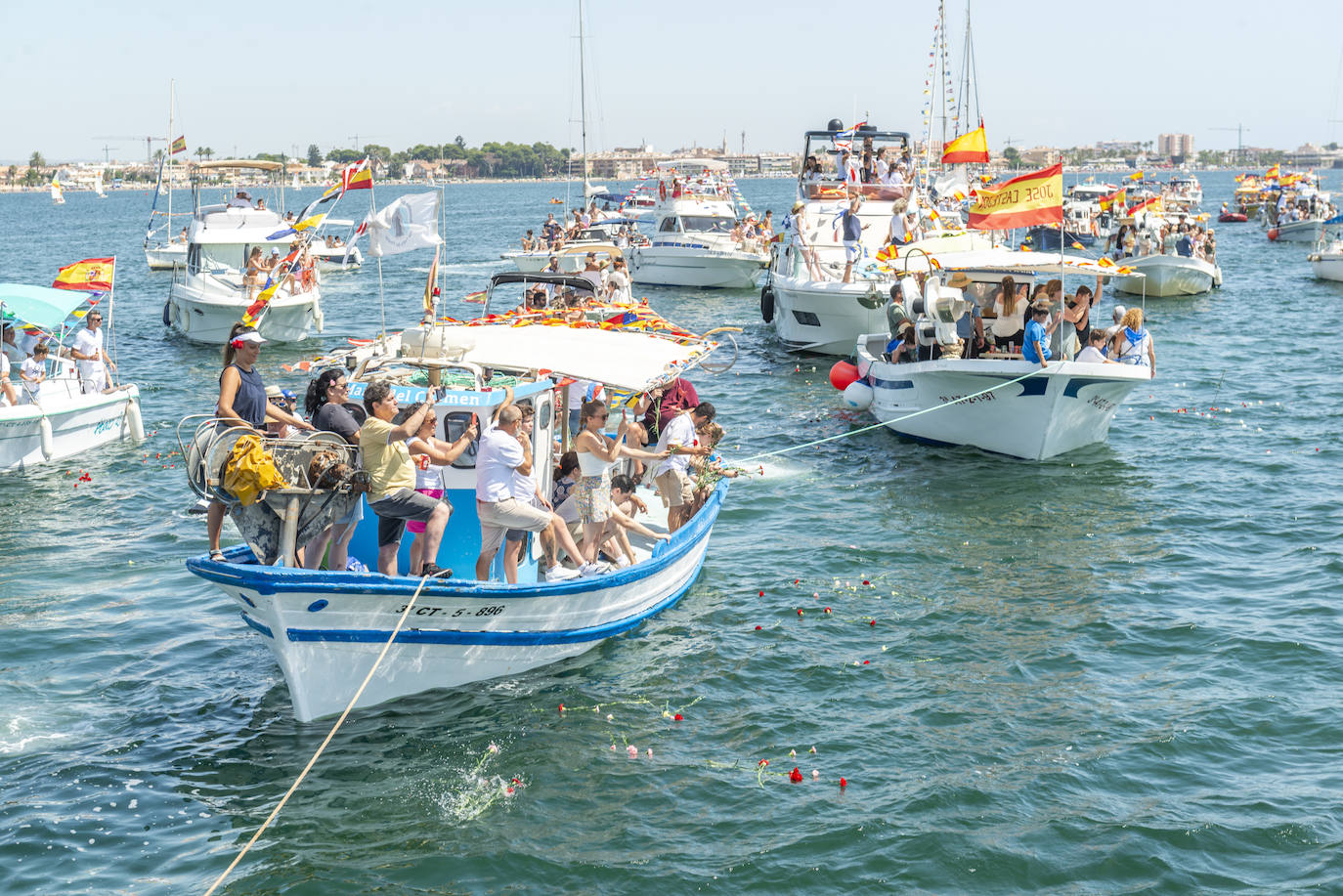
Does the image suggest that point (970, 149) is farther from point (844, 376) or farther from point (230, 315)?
point (230, 315)

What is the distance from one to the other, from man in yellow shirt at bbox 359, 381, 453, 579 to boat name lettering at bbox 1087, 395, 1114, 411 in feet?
40.6

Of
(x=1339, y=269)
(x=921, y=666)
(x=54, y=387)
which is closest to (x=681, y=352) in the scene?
(x=921, y=666)

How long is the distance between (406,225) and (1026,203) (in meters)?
9.81

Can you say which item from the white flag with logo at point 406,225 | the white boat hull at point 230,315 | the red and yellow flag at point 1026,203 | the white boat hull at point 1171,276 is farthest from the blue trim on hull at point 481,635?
the white boat hull at point 1171,276

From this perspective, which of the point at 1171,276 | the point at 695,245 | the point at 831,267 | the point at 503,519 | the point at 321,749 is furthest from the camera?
the point at 695,245

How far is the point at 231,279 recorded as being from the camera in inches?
1356

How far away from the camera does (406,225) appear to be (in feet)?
43.6

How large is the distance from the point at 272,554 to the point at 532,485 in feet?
7.57

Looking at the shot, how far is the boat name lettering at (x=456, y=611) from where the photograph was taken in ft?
34.5

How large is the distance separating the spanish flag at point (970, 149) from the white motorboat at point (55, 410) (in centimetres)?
1545

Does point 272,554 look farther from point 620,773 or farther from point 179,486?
point 179,486

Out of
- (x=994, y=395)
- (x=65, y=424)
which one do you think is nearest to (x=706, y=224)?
(x=994, y=395)

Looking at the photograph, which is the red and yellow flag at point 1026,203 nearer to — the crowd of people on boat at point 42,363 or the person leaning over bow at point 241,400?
the person leaning over bow at point 241,400

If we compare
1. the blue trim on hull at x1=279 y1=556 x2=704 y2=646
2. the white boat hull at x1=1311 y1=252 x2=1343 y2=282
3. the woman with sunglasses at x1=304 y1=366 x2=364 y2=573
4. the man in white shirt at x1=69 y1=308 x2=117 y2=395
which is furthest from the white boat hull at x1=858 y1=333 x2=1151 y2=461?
the white boat hull at x1=1311 y1=252 x2=1343 y2=282
